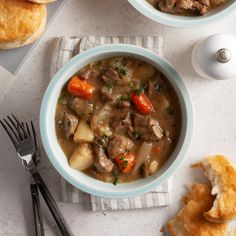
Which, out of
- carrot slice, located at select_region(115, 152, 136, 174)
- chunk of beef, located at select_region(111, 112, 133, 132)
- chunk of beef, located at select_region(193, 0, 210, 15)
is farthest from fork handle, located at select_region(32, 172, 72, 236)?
chunk of beef, located at select_region(193, 0, 210, 15)

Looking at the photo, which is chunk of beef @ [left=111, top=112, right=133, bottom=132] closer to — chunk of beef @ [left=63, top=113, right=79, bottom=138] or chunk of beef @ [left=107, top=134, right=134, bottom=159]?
chunk of beef @ [left=107, top=134, right=134, bottom=159]

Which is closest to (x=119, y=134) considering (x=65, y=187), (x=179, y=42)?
(x=65, y=187)

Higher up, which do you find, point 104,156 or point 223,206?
point 104,156

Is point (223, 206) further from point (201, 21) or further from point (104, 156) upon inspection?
point (201, 21)

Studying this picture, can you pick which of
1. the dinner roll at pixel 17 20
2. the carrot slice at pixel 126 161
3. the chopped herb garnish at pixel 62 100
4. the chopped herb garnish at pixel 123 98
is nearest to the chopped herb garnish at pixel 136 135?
the carrot slice at pixel 126 161

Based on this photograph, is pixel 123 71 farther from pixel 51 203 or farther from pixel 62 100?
pixel 51 203

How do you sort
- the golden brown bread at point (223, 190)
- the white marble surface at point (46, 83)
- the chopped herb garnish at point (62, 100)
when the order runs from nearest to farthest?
the chopped herb garnish at point (62, 100)
the golden brown bread at point (223, 190)
the white marble surface at point (46, 83)

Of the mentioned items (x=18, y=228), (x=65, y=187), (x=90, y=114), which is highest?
(x=90, y=114)

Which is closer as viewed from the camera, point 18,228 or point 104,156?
point 104,156

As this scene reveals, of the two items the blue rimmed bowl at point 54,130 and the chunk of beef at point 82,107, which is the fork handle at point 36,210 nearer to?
the blue rimmed bowl at point 54,130
